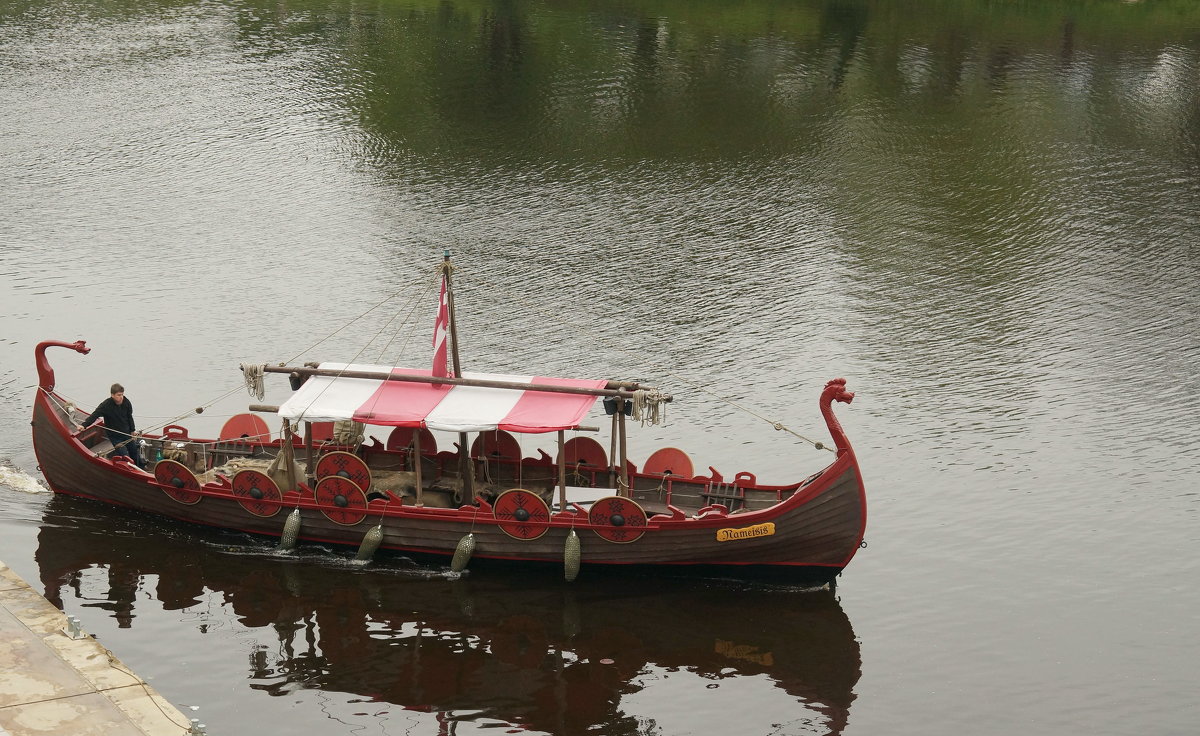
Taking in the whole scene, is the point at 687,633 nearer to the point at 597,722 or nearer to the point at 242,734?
the point at 597,722

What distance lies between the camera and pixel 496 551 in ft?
85.5

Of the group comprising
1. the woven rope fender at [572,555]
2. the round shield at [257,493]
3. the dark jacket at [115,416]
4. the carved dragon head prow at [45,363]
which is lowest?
the woven rope fender at [572,555]

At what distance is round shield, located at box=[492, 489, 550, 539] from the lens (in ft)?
83.3

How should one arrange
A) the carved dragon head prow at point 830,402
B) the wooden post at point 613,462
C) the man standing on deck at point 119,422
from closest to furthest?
the carved dragon head prow at point 830,402 < the wooden post at point 613,462 < the man standing on deck at point 119,422

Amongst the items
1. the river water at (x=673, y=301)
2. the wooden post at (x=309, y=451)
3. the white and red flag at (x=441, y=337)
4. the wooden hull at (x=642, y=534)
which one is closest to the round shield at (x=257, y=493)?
the wooden hull at (x=642, y=534)

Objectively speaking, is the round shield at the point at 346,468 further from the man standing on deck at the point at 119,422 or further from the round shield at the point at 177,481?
the man standing on deck at the point at 119,422

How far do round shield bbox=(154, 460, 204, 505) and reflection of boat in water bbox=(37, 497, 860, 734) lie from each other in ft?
3.31

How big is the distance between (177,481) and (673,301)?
59.6 feet

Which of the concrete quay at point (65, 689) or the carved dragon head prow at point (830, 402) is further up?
the carved dragon head prow at point (830, 402)

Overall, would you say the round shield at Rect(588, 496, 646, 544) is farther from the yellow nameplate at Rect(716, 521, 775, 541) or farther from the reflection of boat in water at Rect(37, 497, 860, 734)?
the yellow nameplate at Rect(716, 521, 775, 541)

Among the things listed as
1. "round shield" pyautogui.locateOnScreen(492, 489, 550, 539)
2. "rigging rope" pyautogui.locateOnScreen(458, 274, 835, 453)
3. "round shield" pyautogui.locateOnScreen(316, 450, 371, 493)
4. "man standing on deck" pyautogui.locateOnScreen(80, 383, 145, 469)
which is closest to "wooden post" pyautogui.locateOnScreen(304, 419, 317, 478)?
"round shield" pyautogui.locateOnScreen(316, 450, 371, 493)

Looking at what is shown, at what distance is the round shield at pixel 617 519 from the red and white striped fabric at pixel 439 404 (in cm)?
156

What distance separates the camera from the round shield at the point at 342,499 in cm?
2614

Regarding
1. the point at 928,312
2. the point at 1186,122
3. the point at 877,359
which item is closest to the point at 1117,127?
the point at 1186,122
